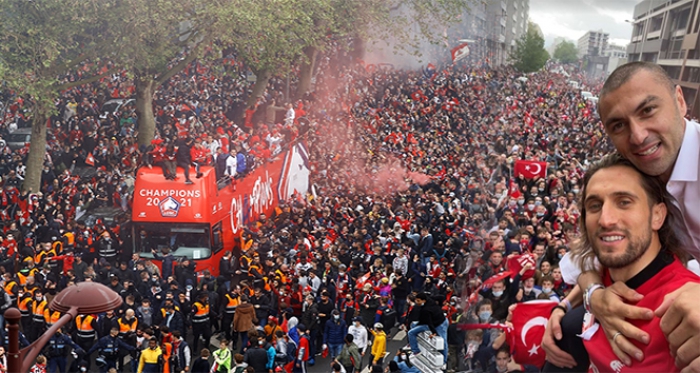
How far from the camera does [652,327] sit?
1.41 metres

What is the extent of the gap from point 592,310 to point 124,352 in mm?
5999

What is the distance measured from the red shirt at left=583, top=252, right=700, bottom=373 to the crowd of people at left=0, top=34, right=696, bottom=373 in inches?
118

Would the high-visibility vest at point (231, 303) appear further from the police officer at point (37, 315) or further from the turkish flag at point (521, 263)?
the turkish flag at point (521, 263)

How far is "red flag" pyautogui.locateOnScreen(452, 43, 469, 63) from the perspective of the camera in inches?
325

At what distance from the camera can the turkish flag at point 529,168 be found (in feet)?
22.4

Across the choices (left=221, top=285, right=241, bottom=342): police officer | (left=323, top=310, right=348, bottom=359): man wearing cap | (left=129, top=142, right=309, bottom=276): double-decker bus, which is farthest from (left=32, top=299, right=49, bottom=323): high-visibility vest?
(left=323, top=310, right=348, bottom=359): man wearing cap

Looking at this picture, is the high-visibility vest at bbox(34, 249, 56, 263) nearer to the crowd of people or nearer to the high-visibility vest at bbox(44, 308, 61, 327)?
the crowd of people

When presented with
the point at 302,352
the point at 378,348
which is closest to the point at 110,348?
the point at 302,352

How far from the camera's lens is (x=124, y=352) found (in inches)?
264

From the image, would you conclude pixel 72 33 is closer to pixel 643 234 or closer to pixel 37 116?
pixel 37 116

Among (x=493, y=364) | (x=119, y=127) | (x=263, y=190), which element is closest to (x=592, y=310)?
(x=493, y=364)

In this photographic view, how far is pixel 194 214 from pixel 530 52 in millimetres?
4101

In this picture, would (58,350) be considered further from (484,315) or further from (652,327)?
(652,327)

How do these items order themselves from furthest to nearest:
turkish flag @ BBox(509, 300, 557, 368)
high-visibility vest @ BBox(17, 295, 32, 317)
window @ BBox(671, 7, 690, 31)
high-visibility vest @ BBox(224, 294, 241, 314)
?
1. high-visibility vest @ BBox(224, 294, 241, 314)
2. high-visibility vest @ BBox(17, 295, 32, 317)
3. window @ BBox(671, 7, 690, 31)
4. turkish flag @ BBox(509, 300, 557, 368)
